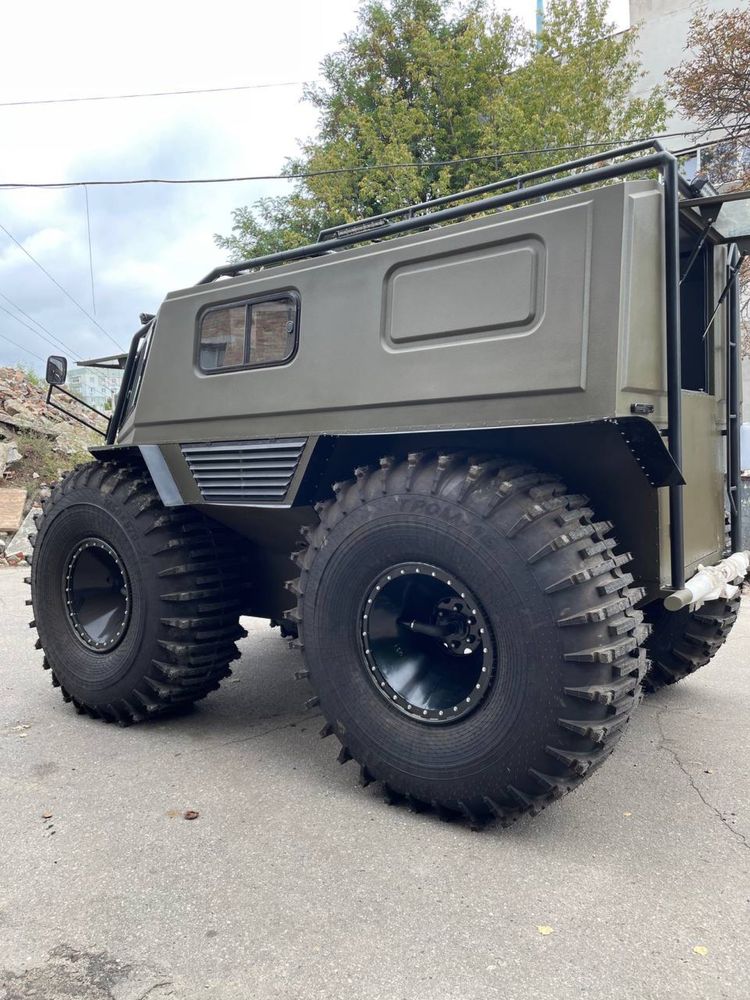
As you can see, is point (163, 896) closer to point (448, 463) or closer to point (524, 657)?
point (524, 657)

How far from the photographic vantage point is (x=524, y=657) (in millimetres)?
2779

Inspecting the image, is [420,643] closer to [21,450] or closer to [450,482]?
[450,482]

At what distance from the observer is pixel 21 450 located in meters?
15.4

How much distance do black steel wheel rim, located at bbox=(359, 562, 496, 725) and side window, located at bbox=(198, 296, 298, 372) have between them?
4.22 ft

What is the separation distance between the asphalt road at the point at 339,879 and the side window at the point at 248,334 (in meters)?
2.03

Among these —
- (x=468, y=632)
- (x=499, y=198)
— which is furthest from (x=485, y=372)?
(x=468, y=632)

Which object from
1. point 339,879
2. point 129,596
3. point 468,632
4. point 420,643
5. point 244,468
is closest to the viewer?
point 339,879

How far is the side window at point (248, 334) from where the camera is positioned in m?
3.68

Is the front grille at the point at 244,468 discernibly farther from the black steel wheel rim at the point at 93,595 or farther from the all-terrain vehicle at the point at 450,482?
the black steel wheel rim at the point at 93,595

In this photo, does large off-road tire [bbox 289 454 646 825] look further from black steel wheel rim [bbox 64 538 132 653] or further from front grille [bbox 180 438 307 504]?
black steel wheel rim [bbox 64 538 132 653]

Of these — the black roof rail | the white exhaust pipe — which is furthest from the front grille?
the white exhaust pipe

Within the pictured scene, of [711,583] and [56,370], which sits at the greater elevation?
[56,370]

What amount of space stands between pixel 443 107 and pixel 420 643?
54.8 feet

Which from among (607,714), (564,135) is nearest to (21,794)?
(607,714)
